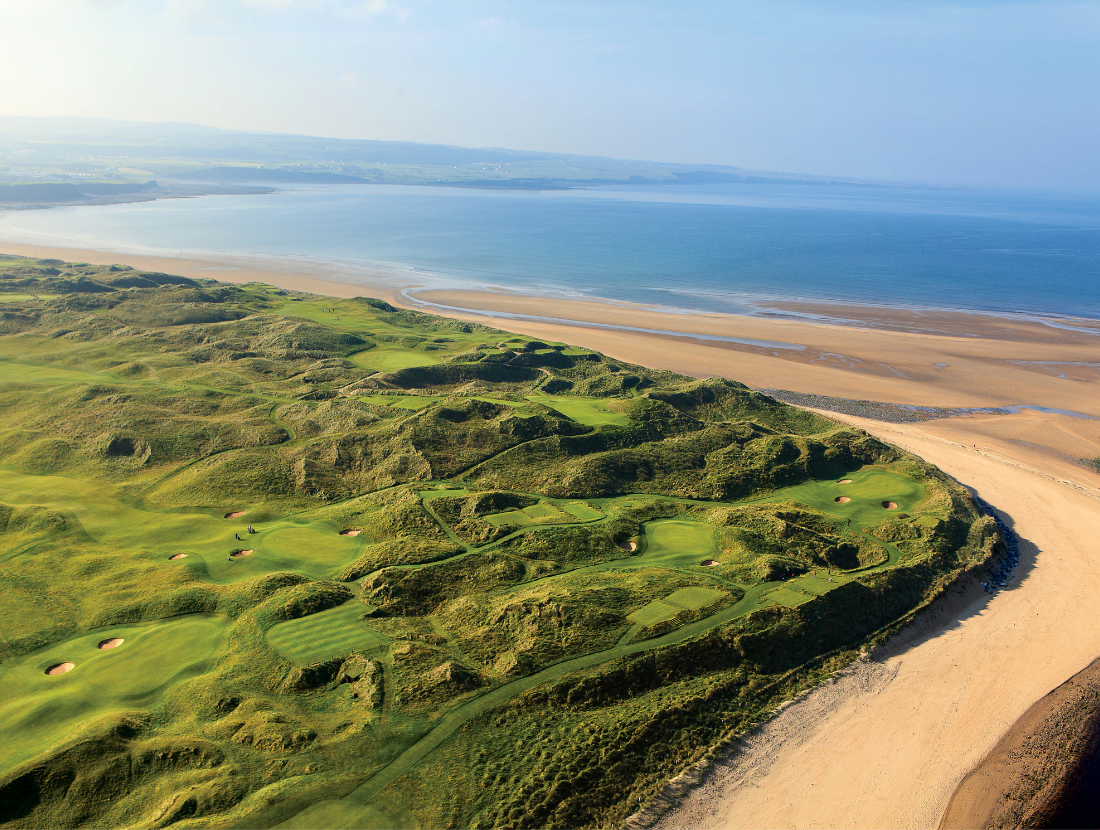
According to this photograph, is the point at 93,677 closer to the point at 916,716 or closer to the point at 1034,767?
the point at 916,716

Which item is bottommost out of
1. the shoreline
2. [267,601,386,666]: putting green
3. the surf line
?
[267,601,386,666]: putting green

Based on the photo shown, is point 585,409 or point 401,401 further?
point 585,409

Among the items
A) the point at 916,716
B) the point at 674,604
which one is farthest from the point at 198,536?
the point at 916,716

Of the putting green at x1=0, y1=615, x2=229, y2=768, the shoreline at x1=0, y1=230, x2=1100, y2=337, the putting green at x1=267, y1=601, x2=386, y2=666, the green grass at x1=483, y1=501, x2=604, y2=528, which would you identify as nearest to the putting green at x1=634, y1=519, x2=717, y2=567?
the green grass at x1=483, y1=501, x2=604, y2=528

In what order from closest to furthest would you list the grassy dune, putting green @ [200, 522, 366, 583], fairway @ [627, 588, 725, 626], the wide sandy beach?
the grassy dune → the wide sandy beach → fairway @ [627, 588, 725, 626] → putting green @ [200, 522, 366, 583]

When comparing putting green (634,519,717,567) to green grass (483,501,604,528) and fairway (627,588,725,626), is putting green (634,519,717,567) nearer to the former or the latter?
fairway (627,588,725,626)

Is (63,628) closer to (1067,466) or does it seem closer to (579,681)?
(579,681)

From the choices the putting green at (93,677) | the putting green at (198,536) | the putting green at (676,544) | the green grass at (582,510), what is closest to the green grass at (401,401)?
the putting green at (198,536)

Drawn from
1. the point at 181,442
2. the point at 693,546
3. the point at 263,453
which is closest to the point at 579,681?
the point at 693,546
